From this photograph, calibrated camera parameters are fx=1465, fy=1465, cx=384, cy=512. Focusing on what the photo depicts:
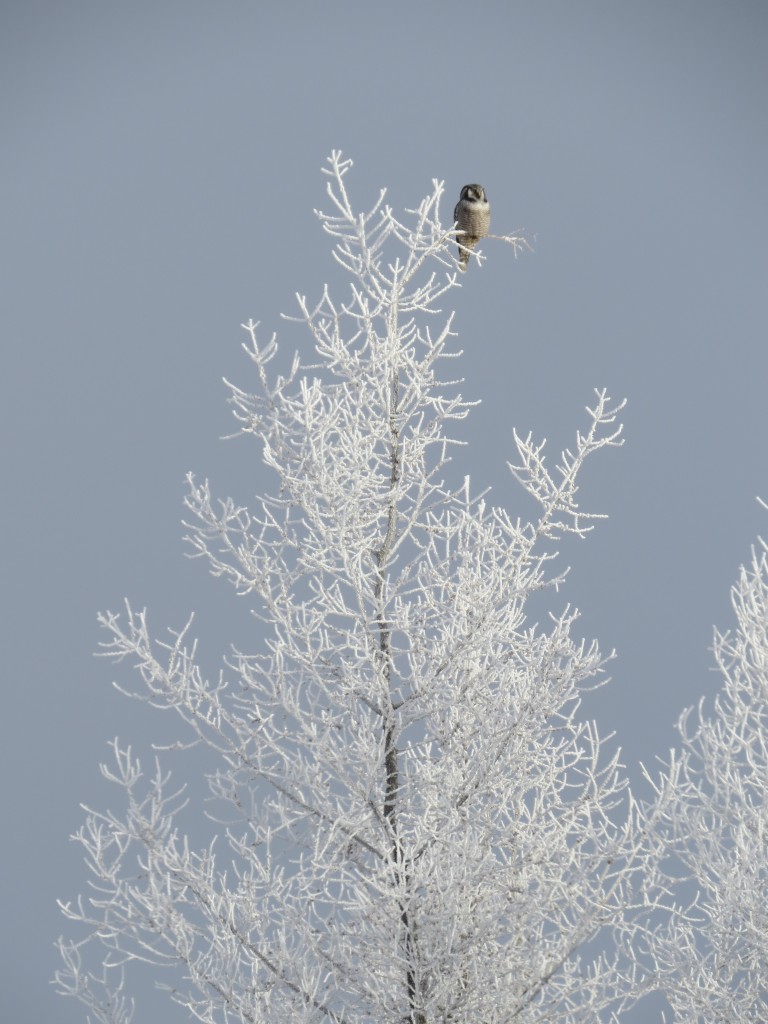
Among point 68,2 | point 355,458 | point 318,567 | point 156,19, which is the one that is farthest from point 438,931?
point 156,19

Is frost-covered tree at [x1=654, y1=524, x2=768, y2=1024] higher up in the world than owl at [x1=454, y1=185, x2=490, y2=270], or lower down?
lower down

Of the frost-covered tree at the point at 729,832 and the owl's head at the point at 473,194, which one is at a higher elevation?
the owl's head at the point at 473,194

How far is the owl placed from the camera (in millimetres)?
7281

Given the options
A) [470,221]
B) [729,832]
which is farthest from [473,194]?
[729,832]

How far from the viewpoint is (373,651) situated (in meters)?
6.92

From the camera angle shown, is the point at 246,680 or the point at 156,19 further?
the point at 156,19

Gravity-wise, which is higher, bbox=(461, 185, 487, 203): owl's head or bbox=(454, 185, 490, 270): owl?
bbox=(461, 185, 487, 203): owl's head

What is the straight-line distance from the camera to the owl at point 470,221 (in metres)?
7.28

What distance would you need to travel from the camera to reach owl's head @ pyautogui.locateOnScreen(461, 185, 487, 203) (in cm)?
736

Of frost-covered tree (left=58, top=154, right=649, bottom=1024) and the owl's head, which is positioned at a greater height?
the owl's head

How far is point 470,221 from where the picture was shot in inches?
287

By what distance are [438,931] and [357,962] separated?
2.08ft

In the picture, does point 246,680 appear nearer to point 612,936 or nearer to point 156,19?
point 612,936

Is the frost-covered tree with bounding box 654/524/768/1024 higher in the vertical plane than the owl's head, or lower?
lower
